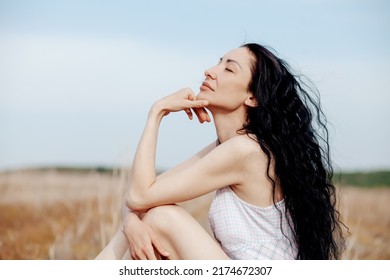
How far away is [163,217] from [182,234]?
3.8 inches

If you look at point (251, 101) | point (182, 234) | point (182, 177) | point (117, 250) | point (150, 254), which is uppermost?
point (251, 101)

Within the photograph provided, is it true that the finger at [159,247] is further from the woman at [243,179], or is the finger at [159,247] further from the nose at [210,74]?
the nose at [210,74]

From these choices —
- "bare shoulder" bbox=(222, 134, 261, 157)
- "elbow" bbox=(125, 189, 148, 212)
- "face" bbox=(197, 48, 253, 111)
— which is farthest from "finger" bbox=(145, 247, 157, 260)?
"face" bbox=(197, 48, 253, 111)

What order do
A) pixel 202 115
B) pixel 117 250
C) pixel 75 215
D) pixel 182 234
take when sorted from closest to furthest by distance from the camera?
pixel 182 234 < pixel 202 115 < pixel 117 250 < pixel 75 215

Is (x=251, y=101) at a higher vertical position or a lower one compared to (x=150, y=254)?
higher

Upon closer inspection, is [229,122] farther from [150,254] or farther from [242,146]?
[150,254]

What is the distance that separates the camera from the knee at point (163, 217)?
7.25 ft

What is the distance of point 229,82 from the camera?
7.54ft

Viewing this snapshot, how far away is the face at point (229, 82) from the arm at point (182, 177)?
62mm

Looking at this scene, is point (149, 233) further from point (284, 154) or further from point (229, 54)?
point (229, 54)

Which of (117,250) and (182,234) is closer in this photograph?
(182,234)

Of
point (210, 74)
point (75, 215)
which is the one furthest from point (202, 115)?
point (75, 215)
